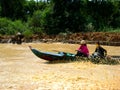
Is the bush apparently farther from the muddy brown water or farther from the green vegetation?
the muddy brown water

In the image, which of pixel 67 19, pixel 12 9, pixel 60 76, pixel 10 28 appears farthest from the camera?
pixel 12 9

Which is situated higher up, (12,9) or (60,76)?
(12,9)

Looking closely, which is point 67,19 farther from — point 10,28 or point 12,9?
point 12,9

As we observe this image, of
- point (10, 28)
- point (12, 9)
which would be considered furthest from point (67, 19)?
point (12, 9)

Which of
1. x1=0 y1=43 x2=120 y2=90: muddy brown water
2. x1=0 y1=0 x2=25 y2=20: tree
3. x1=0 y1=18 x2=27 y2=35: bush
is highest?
x1=0 y1=0 x2=25 y2=20: tree

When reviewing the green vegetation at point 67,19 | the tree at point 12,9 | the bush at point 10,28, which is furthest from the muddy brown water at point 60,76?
→ the tree at point 12,9

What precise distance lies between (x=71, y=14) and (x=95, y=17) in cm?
734

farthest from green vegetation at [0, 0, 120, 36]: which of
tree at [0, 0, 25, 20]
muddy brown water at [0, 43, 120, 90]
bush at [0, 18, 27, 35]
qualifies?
muddy brown water at [0, 43, 120, 90]

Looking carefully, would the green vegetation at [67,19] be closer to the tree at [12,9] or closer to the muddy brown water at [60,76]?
the tree at [12,9]

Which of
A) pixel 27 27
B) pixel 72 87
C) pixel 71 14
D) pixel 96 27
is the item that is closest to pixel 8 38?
pixel 27 27

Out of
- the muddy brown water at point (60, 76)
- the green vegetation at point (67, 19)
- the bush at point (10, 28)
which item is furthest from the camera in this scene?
the green vegetation at point (67, 19)

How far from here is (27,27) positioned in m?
38.5

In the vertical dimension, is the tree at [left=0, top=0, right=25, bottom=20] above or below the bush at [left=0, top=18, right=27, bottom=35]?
above

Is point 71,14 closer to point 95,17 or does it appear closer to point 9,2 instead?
point 95,17
